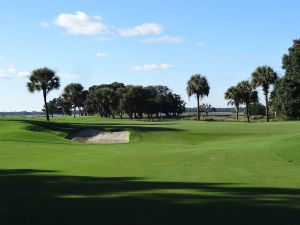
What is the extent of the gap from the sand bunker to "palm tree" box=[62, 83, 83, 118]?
11748cm

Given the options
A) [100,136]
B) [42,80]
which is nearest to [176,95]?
[42,80]

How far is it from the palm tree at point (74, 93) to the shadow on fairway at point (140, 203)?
6127 inches

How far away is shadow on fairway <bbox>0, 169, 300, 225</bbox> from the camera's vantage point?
29.6 ft

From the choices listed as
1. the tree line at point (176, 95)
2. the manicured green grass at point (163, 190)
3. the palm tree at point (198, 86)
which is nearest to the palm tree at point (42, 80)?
the tree line at point (176, 95)

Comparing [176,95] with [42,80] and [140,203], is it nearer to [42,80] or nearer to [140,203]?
[42,80]

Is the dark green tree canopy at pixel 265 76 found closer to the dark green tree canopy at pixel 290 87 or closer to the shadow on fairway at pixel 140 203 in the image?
the dark green tree canopy at pixel 290 87

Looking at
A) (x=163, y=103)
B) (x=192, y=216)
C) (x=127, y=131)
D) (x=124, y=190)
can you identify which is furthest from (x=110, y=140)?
(x=163, y=103)

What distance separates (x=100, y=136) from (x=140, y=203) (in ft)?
130

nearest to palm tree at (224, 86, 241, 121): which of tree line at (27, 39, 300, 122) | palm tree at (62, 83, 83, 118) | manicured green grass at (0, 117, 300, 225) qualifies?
tree line at (27, 39, 300, 122)

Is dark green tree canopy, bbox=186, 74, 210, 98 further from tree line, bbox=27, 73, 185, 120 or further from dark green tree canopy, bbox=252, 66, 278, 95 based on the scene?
tree line, bbox=27, 73, 185, 120

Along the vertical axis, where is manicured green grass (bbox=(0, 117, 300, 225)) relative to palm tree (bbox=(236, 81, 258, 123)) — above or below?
below

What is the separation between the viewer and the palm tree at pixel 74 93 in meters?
169

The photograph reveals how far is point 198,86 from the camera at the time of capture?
121062 millimetres

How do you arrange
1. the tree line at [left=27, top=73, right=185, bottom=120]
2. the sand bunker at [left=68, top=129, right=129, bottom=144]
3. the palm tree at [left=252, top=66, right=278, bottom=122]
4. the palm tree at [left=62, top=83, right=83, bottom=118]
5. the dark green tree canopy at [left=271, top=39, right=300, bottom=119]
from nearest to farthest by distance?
the sand bunker at [left=68, top=129, right=129, bottom=144] < the dark green tree canopy at [left=271, top=39, right=300, bottom=119] < the palm tree at [left=252, top=66, right=278, bottom=122] < the tree line at [left=27, top=73, right=185, bottom=120] < the palm tree at [left=62, top=83, right=83, bottom=118]
